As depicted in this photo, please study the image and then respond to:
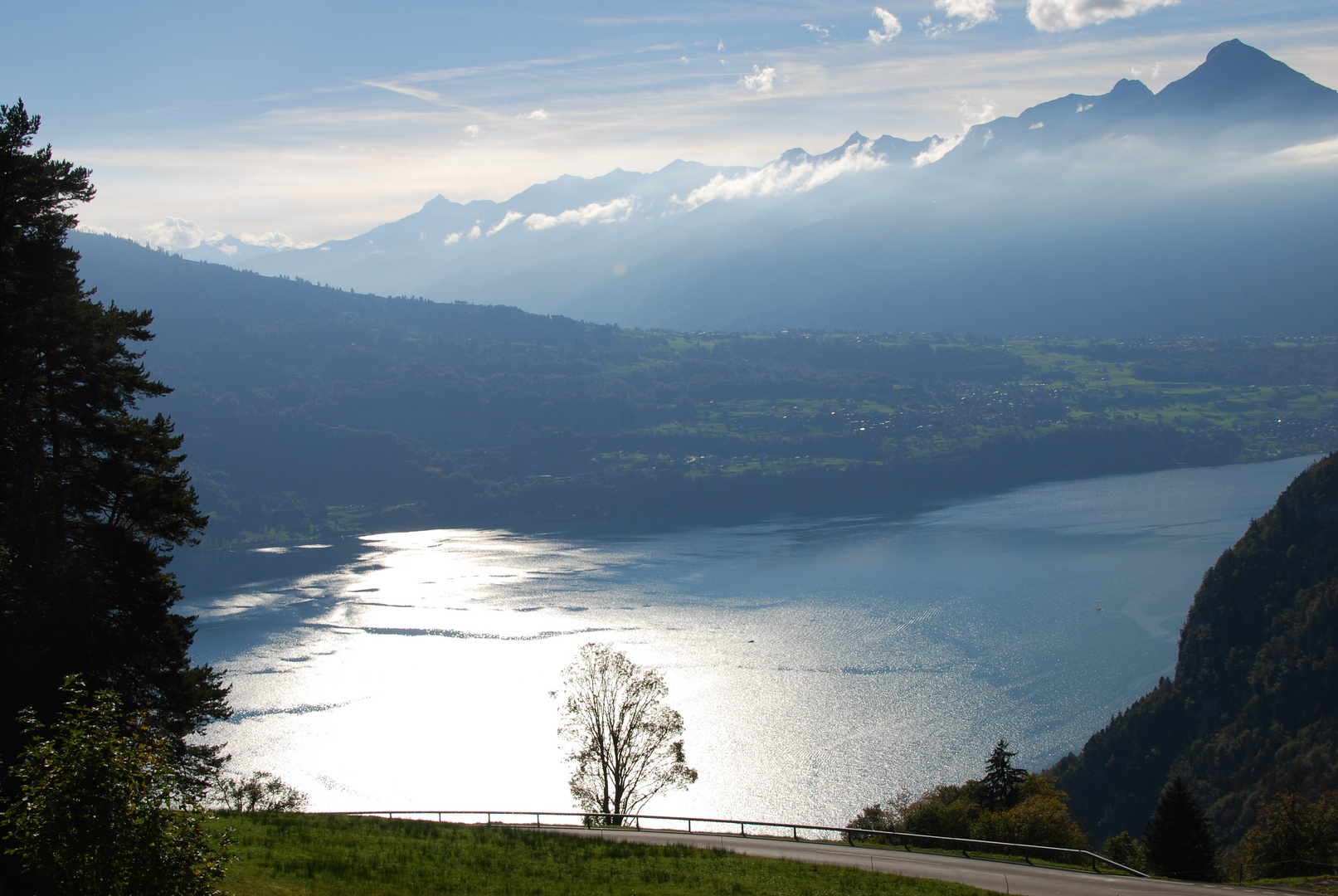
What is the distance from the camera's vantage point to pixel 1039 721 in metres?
77.6

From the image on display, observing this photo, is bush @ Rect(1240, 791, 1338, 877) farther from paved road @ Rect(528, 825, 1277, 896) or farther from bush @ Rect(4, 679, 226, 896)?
bush @ Rect(4, 679, 226, 896)

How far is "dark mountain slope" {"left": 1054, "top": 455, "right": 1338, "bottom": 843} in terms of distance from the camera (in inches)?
2731

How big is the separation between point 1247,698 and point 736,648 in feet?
151

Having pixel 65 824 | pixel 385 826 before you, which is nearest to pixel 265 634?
pixel 385 826

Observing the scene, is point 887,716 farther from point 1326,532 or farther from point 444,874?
point 444,874

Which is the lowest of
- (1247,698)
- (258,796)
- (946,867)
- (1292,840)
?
(1247,698)

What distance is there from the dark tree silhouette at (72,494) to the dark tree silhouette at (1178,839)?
109ft

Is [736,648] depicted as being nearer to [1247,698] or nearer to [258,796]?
Result: [1247,698]

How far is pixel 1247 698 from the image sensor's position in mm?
83250

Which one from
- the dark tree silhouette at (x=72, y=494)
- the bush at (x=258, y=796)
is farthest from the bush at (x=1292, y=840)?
the bush at (x=258, y=796)

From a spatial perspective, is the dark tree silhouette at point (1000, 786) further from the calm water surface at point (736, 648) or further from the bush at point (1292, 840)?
the calm water surface at point (736, 648)

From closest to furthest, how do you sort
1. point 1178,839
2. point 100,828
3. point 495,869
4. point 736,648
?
point 100,828, point 495,869, point 1178,839, point 736,648

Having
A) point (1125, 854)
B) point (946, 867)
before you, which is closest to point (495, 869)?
point (946, 867)

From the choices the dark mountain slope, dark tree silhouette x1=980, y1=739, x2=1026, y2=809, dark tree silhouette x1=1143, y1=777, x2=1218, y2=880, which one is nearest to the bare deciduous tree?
dark tree silhouette x1=980, y1=739, x2=1026, y2=809
